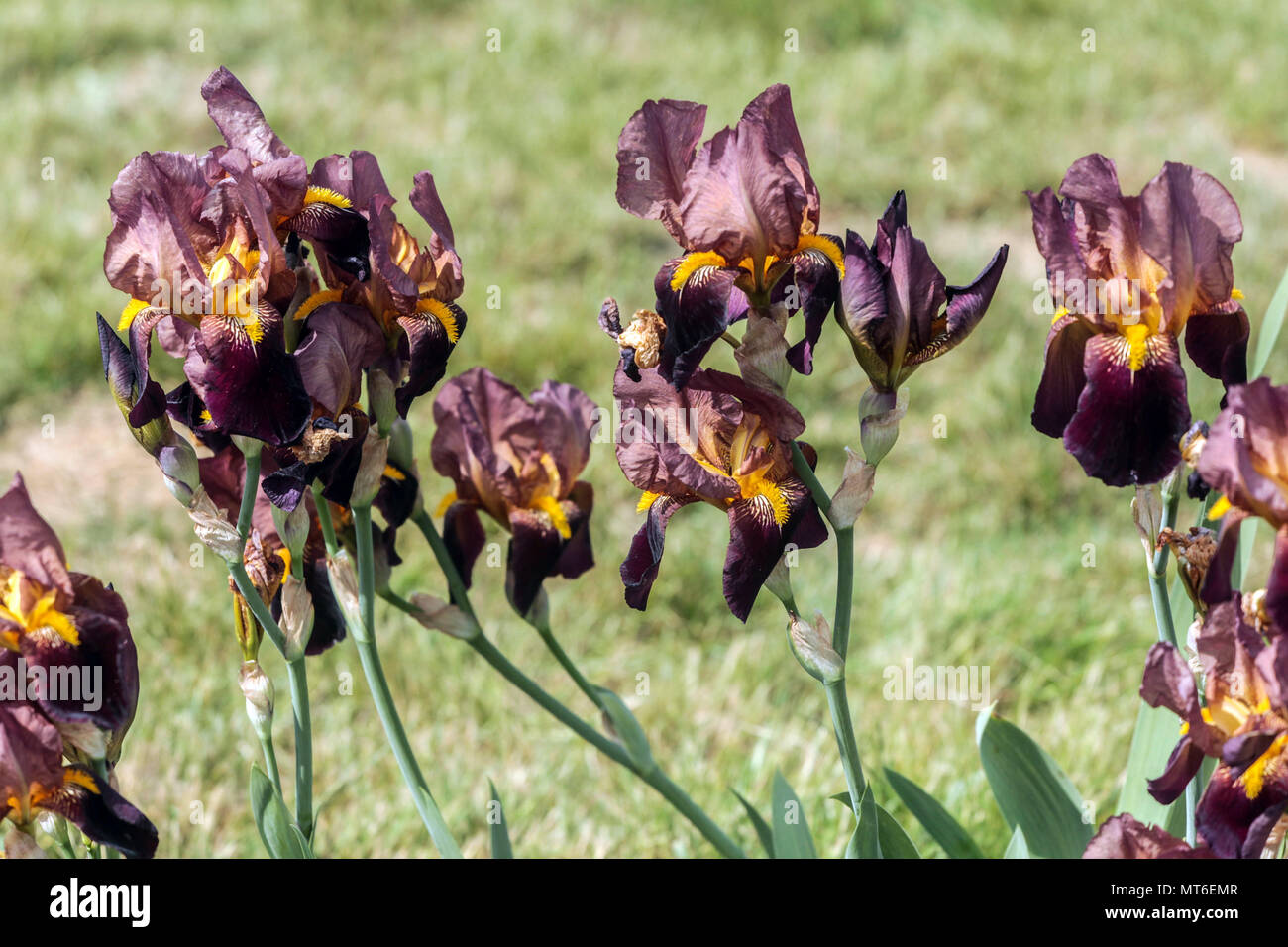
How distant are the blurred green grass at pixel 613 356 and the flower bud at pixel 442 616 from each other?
736 millimetres

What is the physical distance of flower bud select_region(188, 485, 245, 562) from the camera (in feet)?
4.16

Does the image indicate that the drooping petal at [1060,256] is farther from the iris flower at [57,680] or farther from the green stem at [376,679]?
the iris flower at [57,680]

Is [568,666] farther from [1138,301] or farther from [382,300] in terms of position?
[1138,301]

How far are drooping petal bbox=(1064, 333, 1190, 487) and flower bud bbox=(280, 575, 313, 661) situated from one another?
2.53 ft

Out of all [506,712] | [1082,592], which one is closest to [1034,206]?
[506,712]

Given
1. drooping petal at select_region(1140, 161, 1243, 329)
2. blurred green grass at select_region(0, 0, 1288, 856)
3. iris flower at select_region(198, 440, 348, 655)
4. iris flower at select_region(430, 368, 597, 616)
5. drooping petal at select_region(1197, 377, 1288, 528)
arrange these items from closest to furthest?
drooping petal at select_region(1197, 377, 1288, 528) < drooping petal at select_region(1140, 161, 1243, 329) < iris flower at select_region(198, 440, 348, 655) < iris flower at select_region(430, 368, 597, 616) < blurred green grass at select_region(0, 0, 1288, 856)

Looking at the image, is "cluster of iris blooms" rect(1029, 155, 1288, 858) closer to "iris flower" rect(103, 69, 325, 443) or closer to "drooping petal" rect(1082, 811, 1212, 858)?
"drooping petal" rect(1082, 811, 1212, 858)

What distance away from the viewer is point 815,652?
1272mm

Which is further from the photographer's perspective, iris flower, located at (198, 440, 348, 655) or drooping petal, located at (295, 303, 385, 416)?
iris flower, located at (198, 440, 348, 655)

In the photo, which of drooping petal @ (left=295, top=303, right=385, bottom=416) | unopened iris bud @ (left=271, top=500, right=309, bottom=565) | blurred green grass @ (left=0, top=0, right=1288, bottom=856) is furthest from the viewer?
blurred green grass @ (left=0, top=0, right=1288, bottom=856)

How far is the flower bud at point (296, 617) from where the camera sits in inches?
53.4

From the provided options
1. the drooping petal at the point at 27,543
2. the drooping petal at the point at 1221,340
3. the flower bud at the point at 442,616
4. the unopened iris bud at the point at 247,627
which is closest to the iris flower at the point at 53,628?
the drooping petal at the point at 27,543

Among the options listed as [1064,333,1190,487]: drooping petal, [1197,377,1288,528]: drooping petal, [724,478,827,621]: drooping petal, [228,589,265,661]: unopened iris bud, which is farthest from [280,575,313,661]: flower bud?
[1197,377,1288,528]: drooping petal
